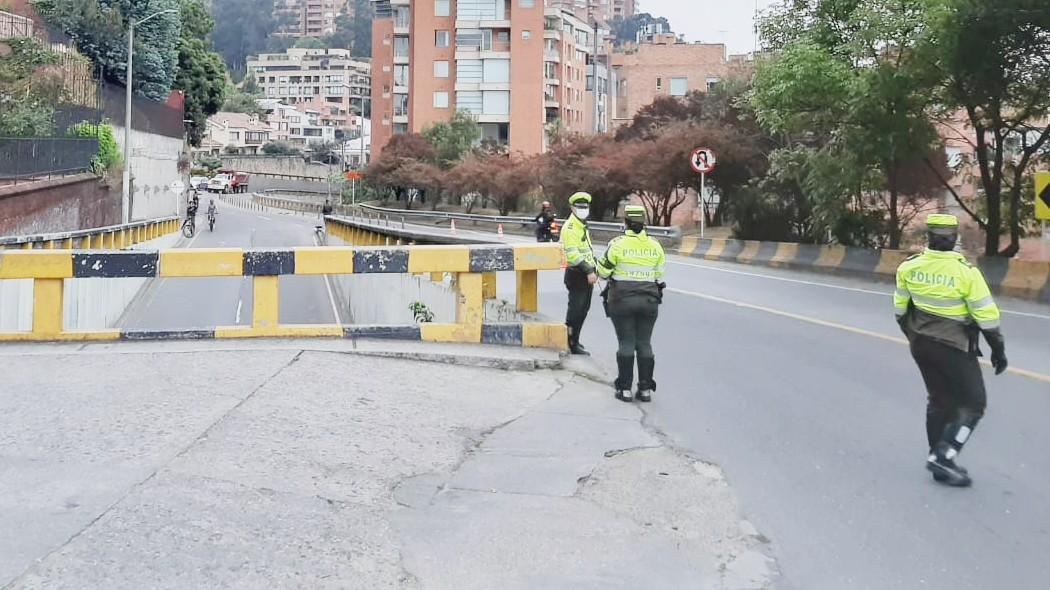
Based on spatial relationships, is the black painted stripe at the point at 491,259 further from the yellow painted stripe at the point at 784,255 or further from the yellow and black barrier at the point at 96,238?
the yellow painted stripe at the point at 784,255

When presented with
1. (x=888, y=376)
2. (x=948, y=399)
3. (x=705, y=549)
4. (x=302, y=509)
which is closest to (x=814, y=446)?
(x=948, y=399)

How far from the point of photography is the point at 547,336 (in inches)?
437

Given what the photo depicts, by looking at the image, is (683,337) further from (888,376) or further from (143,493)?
(143,493)

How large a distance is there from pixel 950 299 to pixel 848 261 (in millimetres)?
18561

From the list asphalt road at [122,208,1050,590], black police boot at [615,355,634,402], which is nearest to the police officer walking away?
asphalt road at [122,208,1050,590]

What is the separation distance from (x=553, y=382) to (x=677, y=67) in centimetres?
7930

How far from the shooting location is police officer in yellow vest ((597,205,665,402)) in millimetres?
9172

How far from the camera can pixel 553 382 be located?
32.4 ft

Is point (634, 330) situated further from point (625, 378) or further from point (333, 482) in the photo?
point (333, 482)

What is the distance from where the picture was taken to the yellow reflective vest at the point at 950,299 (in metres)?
6.83

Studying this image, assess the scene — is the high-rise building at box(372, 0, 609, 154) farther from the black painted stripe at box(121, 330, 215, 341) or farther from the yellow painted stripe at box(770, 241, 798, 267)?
the black painted stripe at box(121, 330, 215, 341)

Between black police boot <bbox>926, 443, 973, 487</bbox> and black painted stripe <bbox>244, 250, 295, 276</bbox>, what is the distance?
225 inches

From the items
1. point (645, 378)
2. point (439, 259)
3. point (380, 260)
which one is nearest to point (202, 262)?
point (380, 260)

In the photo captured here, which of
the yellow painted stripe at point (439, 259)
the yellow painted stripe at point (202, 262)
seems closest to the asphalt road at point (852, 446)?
the yellow painted stripe at point (439, 259)
